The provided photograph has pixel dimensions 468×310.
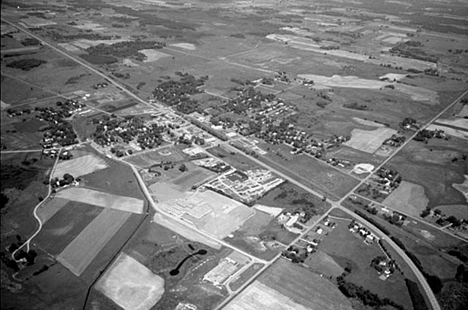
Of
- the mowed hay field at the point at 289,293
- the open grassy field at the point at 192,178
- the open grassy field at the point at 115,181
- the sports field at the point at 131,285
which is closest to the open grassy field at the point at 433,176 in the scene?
the mowed hay field at the point at 289,293

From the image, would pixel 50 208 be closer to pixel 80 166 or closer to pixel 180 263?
pixel 80 166

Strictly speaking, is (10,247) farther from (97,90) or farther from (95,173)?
(97,90)

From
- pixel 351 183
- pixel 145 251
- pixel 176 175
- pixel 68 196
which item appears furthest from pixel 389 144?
pixel 68 196

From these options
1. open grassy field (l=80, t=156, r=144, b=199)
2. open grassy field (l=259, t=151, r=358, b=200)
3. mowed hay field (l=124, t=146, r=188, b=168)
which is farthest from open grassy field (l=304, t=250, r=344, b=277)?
mowed hay field (l=124, t=146, r=188, b=168)

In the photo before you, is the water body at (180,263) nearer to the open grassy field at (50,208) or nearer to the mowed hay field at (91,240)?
the mowed hay field at (91,240)

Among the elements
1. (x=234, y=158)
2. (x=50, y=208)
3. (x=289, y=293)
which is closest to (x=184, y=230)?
(x=289, y=293)

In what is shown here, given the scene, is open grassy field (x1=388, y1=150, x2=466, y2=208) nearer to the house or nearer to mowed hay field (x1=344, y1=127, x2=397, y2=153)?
mowed hay field (x1=344, y1=127, x2=397, y2=153)
